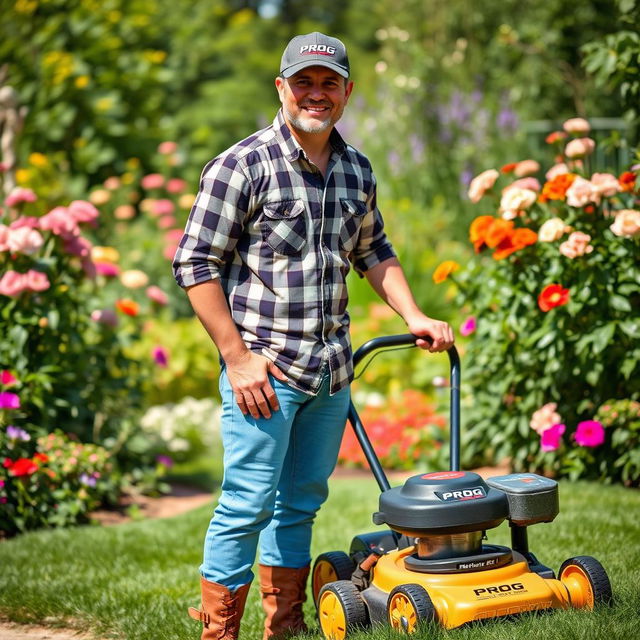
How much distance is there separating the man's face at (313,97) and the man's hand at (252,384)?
26.9 inches

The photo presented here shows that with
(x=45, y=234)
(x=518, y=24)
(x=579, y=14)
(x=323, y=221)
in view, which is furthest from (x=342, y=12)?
(x=323, y=221)

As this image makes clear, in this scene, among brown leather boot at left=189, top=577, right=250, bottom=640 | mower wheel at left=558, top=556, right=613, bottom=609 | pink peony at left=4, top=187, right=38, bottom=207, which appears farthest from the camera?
pink peony at left=4, top=187, right=38, bottom=207

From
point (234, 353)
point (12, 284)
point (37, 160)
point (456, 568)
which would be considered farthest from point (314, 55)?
point (37, 160)

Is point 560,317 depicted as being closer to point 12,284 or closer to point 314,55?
point 314,55

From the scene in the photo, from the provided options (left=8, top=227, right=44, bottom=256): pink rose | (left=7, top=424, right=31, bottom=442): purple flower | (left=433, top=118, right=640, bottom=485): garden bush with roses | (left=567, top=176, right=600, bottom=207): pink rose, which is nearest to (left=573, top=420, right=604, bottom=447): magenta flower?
(left=433, top=118, right=640, bottom=485): garden bush with roses

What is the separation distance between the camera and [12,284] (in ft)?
15.9

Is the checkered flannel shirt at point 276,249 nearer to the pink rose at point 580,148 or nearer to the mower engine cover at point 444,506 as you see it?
the mower engine cover at point 444,506

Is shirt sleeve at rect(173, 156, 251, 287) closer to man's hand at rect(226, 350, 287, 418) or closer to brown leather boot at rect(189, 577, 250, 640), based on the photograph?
man's hand at rect(226, 350, 287, 418)

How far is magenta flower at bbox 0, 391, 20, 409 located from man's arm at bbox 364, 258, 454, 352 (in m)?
2.12

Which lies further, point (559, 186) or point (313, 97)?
point (559, 186)

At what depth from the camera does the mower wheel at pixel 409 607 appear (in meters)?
2.57

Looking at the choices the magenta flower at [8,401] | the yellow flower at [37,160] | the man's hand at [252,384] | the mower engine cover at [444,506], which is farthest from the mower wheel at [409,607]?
the yellow flower at [37,160]

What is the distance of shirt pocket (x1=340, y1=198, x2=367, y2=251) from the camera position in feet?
9.85

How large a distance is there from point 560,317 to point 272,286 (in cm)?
231
